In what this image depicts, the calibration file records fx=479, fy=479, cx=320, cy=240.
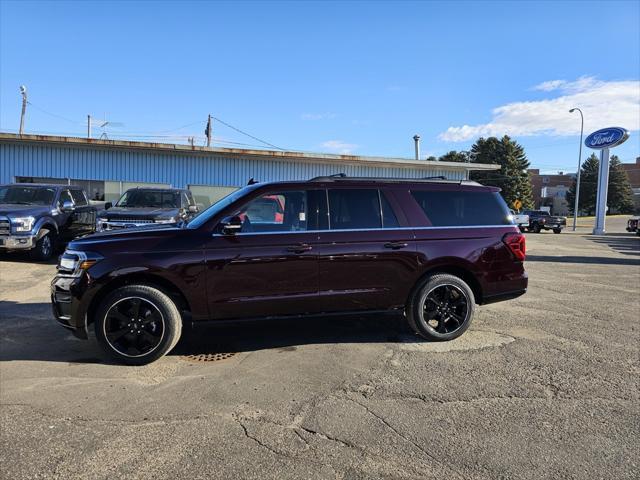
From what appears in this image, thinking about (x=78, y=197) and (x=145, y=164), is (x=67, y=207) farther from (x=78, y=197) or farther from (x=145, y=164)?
(x=145, y=164)

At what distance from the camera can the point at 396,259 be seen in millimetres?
5312

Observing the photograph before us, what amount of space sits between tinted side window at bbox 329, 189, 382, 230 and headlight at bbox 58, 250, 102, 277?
2.41 metres

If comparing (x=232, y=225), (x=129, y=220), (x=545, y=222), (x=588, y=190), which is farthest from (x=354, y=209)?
(x=588, y=190)

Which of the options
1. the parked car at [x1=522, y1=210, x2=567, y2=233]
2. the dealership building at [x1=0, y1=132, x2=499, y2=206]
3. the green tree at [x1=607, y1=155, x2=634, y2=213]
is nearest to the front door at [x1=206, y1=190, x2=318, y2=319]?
the dealership building at [x1=0, y1=132, x2=499, y2=206]

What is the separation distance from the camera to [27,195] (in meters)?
12.3

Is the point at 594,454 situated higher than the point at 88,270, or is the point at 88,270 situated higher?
the point at 88,270

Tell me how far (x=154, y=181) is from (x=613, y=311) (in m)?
18.6

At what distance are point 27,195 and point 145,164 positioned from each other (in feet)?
30.0

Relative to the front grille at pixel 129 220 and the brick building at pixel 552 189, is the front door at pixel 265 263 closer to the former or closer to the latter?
the front grille at pixel 129 220

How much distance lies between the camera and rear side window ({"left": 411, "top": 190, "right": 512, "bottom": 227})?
5.63 m

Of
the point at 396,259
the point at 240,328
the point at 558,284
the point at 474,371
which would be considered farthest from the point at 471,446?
the point at 558,284

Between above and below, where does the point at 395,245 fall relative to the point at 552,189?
below

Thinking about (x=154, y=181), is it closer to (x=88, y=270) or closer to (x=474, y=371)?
(x=88, y=270)

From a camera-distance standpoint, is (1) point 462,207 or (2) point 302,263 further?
(1) point 462,207
